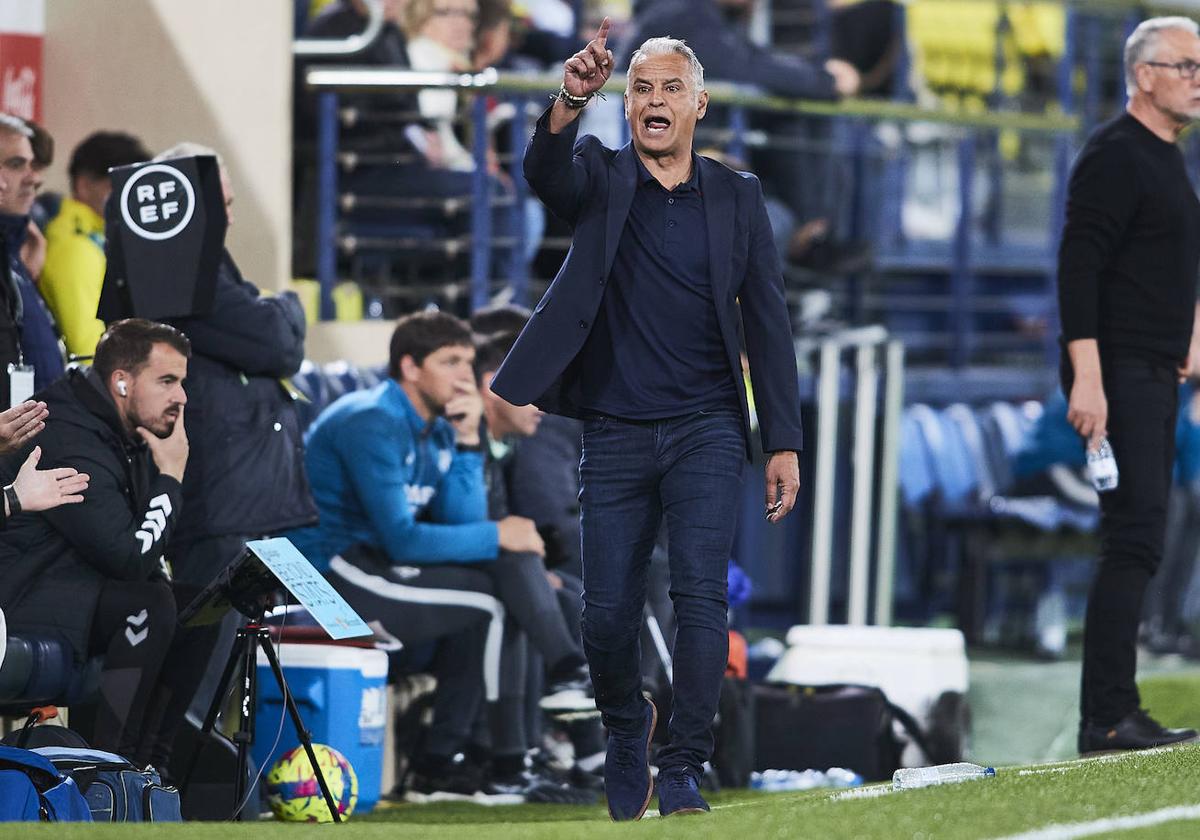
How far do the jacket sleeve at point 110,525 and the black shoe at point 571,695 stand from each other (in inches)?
74.8

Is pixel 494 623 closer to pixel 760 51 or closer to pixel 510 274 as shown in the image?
pixel 510 274

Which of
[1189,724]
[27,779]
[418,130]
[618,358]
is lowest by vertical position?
[1189,724]

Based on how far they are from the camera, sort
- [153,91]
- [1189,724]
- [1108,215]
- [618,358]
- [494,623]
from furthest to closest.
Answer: [153,91] → [1189,724] → [494,623] → [1108,215] → [618,358]

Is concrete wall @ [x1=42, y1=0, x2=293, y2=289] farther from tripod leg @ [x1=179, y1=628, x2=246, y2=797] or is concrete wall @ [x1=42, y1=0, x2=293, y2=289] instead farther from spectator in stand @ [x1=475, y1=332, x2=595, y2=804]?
tripod leg @ [x1=179, y1=628, x2=246, y2=797]

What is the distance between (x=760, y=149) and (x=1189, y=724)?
12.9 ft

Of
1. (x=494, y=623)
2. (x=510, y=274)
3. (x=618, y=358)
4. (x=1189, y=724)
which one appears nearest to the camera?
(x=618, y=358)

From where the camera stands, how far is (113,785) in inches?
200

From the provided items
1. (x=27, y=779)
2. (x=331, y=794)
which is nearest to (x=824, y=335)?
(x=331, y=794)

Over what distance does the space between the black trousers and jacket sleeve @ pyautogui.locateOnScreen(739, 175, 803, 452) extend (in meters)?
1.54

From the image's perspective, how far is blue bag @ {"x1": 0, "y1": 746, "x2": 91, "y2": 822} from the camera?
4691 mm

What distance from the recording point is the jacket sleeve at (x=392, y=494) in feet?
23.2

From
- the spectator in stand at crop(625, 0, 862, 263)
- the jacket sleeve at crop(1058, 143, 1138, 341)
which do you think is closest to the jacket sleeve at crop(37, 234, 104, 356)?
the jacket sleeve at crop(1058, 143, 1138, 341)

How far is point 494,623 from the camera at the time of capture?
7168 mm

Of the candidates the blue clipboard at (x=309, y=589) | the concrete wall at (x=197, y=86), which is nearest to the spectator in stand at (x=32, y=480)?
the blue clipboard at (x=309, y=589)
